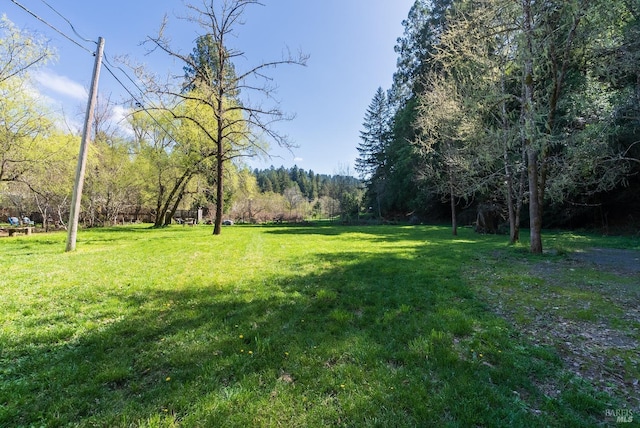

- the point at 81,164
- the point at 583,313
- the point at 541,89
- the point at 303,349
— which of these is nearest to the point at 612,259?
the point at 541,89

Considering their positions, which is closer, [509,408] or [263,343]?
[509,408]

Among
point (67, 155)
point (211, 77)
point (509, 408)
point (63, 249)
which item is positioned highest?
point (211, 77)

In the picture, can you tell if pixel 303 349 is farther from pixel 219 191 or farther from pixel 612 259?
pixel 219 191

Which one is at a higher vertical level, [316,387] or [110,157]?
[110,157]

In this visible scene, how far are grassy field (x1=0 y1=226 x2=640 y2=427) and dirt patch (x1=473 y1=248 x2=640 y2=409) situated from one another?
0.03 m

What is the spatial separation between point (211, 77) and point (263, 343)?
481 inches

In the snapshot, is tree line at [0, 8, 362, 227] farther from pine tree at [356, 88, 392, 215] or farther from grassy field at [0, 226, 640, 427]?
pine tree at [356, 88, 392, 215]

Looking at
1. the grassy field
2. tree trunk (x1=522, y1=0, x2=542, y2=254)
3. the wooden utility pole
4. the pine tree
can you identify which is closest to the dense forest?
tree trunk (x1=522, y1=0, x2=542, y2=254)

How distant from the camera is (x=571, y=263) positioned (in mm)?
7402

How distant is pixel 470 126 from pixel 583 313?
769 centimetres

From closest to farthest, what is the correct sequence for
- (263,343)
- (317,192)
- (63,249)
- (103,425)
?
(103,425) < (263,343) < (63,249) < (317,192)

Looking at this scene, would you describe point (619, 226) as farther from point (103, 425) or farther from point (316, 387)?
point (103, 425)

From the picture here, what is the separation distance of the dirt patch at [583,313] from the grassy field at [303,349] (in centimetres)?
3

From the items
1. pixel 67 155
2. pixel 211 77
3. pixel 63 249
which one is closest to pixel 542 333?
pixel 63 249
